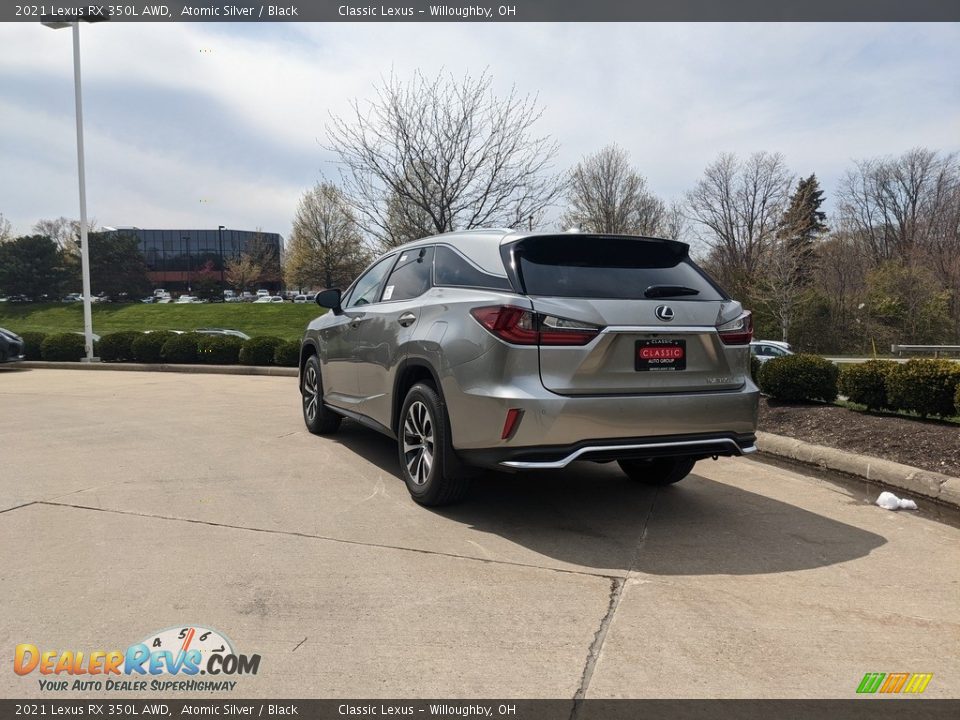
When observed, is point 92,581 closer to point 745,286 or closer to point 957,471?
point 957,471

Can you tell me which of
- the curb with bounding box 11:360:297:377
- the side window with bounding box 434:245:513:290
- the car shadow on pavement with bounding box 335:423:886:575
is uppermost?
the side window with bounding box 434:245:513:290

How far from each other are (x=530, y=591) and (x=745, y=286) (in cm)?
3660

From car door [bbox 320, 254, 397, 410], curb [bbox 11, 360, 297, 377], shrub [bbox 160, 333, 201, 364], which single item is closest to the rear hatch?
car door [bbox 320, 254, 397, 410]

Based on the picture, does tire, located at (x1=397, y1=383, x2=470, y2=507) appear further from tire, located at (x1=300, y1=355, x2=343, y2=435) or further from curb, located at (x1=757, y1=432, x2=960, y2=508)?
curb, located at (x1=757, y1=432, x2=960, y2=508)

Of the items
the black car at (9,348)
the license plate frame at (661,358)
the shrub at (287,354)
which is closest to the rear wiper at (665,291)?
the license plate frame at (661,358)

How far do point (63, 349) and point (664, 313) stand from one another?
743 inches

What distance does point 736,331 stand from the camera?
4305 millimetres

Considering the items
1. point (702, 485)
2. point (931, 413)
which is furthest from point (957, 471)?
point (702, 485)

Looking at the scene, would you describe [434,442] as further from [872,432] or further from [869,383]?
[869,383]

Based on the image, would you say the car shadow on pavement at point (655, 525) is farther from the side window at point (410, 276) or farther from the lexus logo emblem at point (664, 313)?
→ the side window at point (410, 276)

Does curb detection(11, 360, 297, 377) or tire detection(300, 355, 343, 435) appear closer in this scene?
tire detection(300, 355, 343, 435)

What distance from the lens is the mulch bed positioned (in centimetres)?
566
